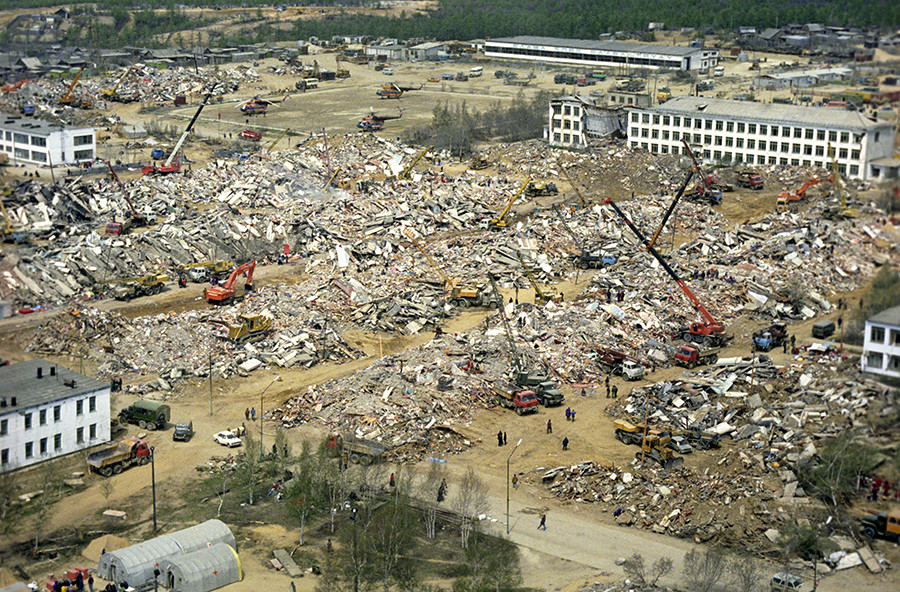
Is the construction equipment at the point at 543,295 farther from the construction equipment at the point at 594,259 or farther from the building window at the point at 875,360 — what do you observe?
the building window at the point at 875,360

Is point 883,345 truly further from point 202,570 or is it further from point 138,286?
point 138,286

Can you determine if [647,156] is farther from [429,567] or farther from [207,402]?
[429,567]

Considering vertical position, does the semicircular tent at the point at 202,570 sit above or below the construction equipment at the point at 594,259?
below

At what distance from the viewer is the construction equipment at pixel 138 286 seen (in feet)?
147

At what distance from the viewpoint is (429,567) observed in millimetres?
26766

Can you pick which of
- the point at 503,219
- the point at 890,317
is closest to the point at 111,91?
the point at 503,219

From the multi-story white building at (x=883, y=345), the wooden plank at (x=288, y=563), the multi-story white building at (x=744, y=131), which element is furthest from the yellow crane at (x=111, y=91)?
the multi-story white building at (x=883, y=345)

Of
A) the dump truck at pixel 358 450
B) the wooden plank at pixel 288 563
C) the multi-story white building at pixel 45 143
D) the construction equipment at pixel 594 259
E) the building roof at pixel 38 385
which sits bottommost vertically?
the wooden plank at pixel 288 563

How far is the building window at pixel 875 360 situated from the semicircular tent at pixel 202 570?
15.9 metres

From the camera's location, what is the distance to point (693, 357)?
3878 cm

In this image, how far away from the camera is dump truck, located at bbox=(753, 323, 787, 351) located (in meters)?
38.8

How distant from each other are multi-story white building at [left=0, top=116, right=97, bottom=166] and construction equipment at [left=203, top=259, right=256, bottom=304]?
20.8 metres

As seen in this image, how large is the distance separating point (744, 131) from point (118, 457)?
1659 inches

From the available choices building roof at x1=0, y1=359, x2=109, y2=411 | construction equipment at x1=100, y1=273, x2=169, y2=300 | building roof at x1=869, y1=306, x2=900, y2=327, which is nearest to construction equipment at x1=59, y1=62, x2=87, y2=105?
construction equipment at x1=100, y1=273, x2=169, y2=300
